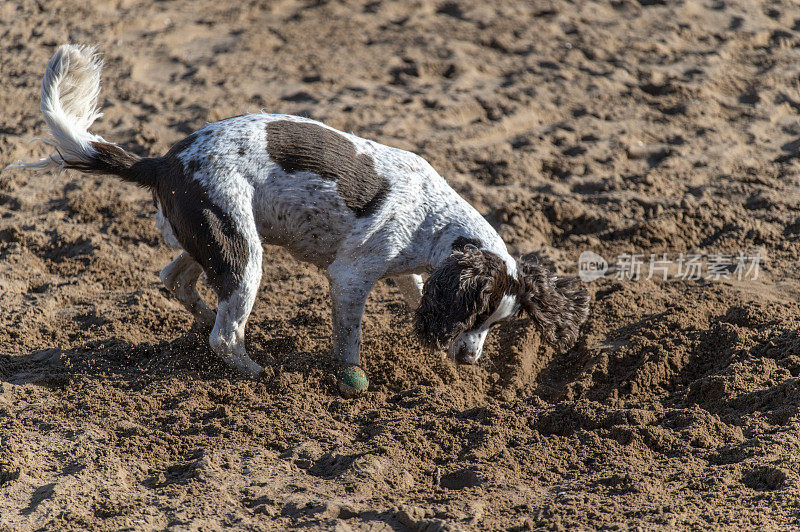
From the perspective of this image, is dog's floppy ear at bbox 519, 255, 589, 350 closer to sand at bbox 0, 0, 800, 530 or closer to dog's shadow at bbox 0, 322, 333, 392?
sand at bbox 0, 0, 800, 530

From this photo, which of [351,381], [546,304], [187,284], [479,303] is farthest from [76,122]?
[546,304]

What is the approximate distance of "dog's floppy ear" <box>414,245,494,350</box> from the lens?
4676 mm

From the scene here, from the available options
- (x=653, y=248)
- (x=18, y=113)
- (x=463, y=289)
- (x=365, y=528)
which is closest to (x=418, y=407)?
(x=463, y=289)

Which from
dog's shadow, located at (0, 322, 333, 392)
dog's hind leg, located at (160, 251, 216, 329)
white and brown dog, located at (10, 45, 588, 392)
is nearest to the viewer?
white and brown dog, located at (10, 45, 588, 392)

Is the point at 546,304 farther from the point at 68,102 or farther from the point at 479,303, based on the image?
the point at 68,102

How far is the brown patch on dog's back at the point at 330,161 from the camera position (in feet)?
16.7

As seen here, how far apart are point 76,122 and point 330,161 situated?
1678mm

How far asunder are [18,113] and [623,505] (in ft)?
25.4

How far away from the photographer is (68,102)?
5246 millimetres

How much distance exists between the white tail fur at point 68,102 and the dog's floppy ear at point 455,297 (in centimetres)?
235

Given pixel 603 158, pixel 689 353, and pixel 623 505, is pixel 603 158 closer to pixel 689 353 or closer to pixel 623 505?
pixel 689 353

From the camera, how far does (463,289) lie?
4.66 metres

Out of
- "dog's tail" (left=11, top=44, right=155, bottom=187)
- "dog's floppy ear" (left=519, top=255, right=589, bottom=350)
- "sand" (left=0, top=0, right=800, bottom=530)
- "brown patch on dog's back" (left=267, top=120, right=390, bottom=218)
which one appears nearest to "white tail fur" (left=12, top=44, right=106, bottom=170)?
"dog's tail" (left=11, top=44, right=155, bottom=187)

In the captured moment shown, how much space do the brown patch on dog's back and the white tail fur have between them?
1178 millimetres
